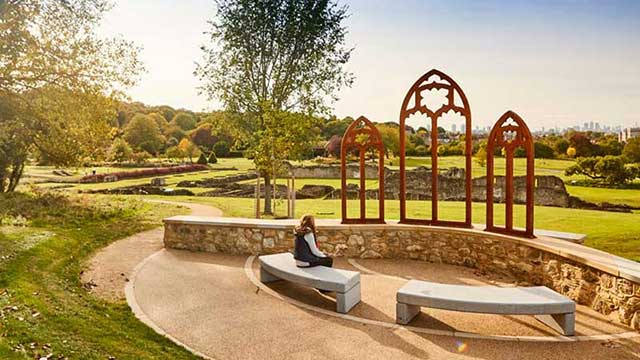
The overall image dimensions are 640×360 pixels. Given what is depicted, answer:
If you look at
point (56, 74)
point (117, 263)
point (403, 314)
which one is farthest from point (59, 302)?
point (56, 74)

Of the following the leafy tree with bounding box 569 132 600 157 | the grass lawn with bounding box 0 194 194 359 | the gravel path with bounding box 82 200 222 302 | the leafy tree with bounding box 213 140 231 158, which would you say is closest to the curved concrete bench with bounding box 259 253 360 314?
the grass lawn with bounding box 0 194 194 359

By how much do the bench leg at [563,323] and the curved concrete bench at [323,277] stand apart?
3110 millimetres

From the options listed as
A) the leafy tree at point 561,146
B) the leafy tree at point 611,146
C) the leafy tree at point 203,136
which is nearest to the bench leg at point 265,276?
the leafy tree at point 611,146

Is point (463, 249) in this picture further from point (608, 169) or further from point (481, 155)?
point (481, 155)

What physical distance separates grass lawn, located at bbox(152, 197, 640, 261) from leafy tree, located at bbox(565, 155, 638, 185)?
873cm

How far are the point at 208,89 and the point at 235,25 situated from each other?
297 centimetres

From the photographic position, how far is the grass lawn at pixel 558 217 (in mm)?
12677

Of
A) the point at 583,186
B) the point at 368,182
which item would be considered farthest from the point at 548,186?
the point at 368,182

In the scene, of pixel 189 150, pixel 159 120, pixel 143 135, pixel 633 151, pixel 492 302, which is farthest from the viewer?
pixel 159 120

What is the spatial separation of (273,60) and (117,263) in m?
12.5

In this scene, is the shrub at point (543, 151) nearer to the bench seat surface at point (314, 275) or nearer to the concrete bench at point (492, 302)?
the concrete bench at point (492, 302)

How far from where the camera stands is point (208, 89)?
20953 mm

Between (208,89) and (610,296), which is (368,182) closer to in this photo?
(208,89)

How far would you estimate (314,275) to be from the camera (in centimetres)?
848
